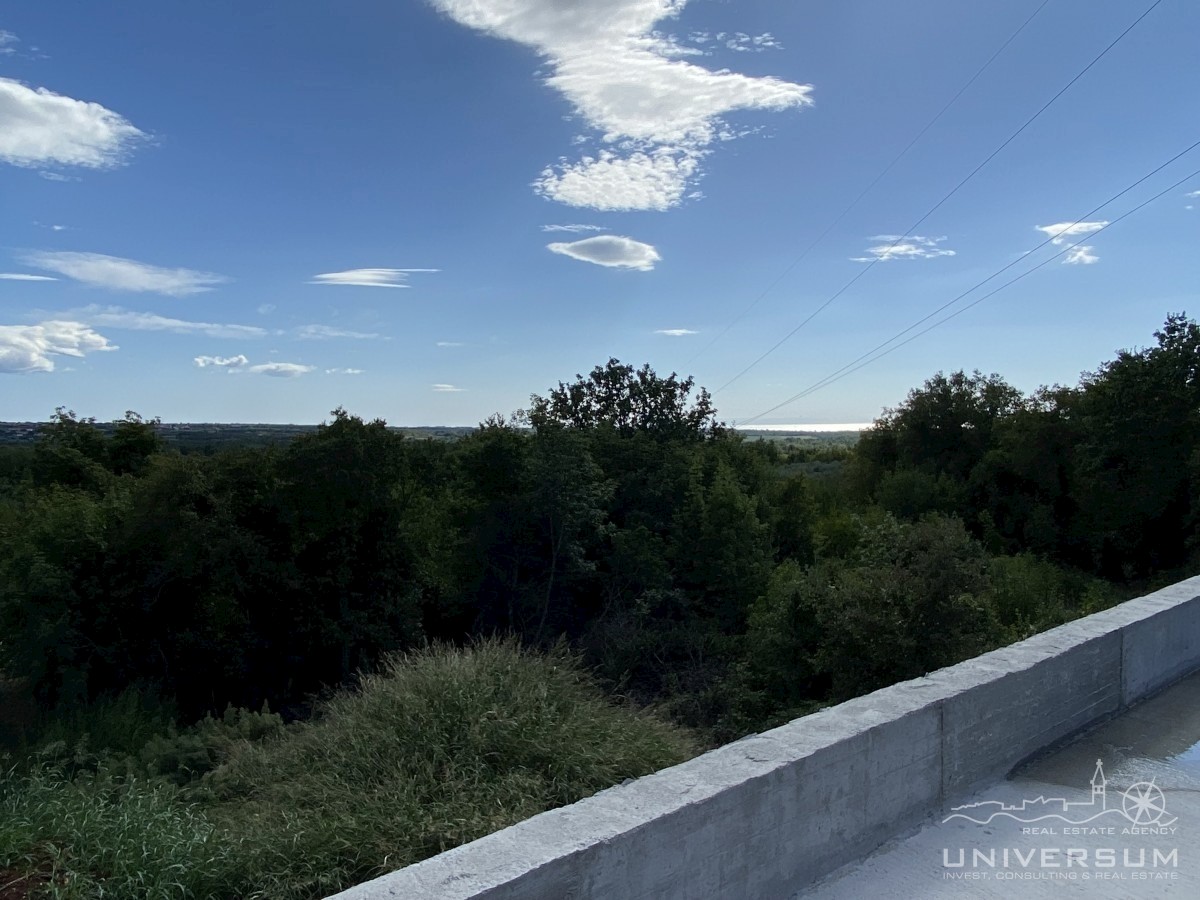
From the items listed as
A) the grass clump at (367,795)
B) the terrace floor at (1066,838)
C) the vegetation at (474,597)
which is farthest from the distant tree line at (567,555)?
the terrace floor at (1066,838)

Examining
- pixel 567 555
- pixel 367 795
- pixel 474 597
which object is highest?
pixel 367 795

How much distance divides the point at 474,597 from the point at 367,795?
17793 millimetres

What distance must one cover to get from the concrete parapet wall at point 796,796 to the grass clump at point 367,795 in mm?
1797

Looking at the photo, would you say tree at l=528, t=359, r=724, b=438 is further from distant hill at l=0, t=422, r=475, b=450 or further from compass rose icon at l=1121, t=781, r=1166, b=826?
compass rose icon at l=1121, t=781, r=1166, b=826

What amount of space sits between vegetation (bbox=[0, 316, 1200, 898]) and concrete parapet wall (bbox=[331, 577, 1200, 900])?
1.82m

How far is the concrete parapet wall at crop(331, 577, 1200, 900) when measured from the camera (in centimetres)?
241

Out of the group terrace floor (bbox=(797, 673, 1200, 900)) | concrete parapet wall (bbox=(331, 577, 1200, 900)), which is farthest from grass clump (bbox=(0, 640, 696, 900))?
terrace floor (bbox=(797, 673, 1200, 900))

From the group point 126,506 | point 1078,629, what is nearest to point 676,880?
point 1078,629

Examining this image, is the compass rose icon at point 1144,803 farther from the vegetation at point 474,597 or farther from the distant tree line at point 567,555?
the distant tree line at point 567,555

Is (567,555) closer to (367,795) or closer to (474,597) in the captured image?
(474,597)


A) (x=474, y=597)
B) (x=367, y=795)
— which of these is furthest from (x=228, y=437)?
(x=367, y=795)

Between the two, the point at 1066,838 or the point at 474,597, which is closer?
the point at 1066,838

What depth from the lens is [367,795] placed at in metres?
4.61

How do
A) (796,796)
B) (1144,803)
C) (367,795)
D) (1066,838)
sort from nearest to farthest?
(796,796), (1066,838), (1144,803), (367,795)
